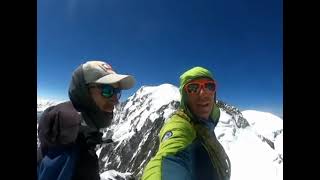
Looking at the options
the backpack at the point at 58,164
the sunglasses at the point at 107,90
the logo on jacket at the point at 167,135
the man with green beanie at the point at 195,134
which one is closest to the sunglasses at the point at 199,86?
the man with green beanie at the point at 195,134

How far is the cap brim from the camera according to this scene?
293 cm

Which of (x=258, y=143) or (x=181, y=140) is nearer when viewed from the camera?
(x=181, y=140)

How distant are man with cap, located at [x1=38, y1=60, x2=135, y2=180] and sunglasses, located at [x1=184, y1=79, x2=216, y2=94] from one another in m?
0.41

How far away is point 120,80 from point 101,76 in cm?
13

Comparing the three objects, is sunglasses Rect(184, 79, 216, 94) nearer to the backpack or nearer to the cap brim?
the cap brim

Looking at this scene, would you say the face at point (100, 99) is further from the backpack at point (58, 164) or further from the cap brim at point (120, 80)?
the backpack at point (58, 164)

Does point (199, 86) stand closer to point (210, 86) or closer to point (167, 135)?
point (210, 86)

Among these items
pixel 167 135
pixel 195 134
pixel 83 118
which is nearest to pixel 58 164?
pixel 83 118
